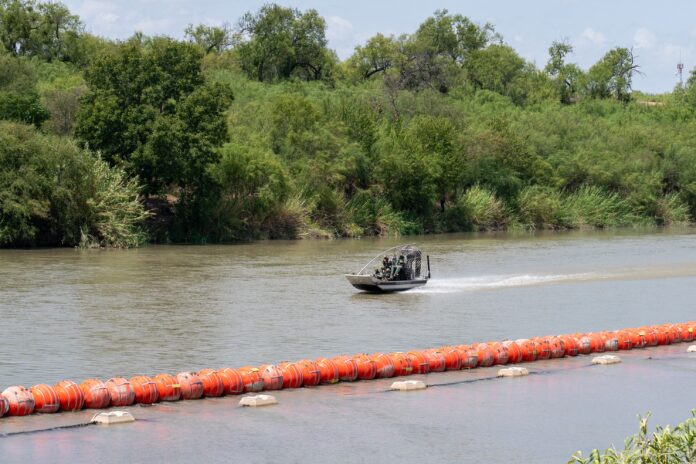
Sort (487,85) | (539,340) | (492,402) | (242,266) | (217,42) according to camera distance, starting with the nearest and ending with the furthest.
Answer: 1. (492,402)
2. (539,340)
3. (242,266)
4. (217,42)
5. (487,85)

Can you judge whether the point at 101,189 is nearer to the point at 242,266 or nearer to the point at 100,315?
the point at 242,266

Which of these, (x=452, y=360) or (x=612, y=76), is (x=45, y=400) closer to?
(x=452, y=360)

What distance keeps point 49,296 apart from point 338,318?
10.3 m

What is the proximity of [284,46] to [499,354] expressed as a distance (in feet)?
340

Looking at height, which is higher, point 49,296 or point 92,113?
point 92,113

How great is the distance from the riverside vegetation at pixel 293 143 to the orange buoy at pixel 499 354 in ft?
119

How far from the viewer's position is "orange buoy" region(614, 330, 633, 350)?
98.6ft

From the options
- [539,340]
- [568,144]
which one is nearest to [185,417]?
[539,340]

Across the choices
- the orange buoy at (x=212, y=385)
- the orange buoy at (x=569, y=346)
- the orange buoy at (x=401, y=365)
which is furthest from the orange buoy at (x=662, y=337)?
the orange buoy at (x=212, y=385)

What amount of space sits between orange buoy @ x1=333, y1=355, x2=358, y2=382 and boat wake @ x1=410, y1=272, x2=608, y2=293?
20.0m

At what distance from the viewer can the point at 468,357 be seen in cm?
2652

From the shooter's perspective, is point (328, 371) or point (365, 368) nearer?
point (328, 371)

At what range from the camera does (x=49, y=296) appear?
39.1m

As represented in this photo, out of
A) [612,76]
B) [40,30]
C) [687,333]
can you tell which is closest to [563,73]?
[612,76]
